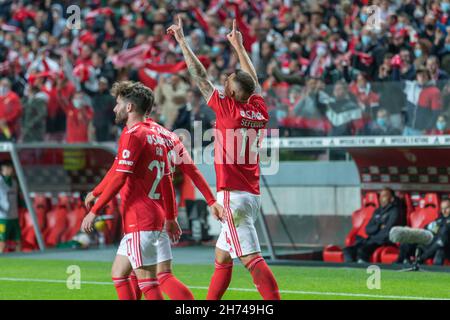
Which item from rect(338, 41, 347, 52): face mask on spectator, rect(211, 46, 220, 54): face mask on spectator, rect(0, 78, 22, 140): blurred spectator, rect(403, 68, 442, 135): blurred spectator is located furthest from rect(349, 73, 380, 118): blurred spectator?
rect(0, 78, 22, 140): blurred spectator

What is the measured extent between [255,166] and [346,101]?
7.88 meters

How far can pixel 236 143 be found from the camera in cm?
940

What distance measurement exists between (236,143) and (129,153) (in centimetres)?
123

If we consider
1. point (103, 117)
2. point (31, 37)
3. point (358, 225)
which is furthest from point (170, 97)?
point (31, 37)

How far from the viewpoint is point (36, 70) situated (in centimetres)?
2475

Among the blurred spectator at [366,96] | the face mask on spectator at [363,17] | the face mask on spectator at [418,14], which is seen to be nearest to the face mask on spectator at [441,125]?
the blurred spectator at [366,96]

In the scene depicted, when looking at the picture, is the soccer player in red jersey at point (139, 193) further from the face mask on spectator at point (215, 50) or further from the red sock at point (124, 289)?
the face mask on spectator at point (215, 50)

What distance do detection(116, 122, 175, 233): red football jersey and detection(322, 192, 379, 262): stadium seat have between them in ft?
30.4

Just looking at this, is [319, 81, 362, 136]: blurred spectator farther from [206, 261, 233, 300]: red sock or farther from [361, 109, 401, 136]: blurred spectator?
[206, 261, 233, 300]: red sock

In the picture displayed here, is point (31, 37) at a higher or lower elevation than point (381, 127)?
higher

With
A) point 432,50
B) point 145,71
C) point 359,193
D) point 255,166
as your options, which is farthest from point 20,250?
point 255,166

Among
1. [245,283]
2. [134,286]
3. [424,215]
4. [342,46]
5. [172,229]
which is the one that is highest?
[342,46]

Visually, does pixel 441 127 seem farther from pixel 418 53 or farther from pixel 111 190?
pixel 111 190

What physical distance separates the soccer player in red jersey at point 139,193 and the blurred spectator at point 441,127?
8.14 m
